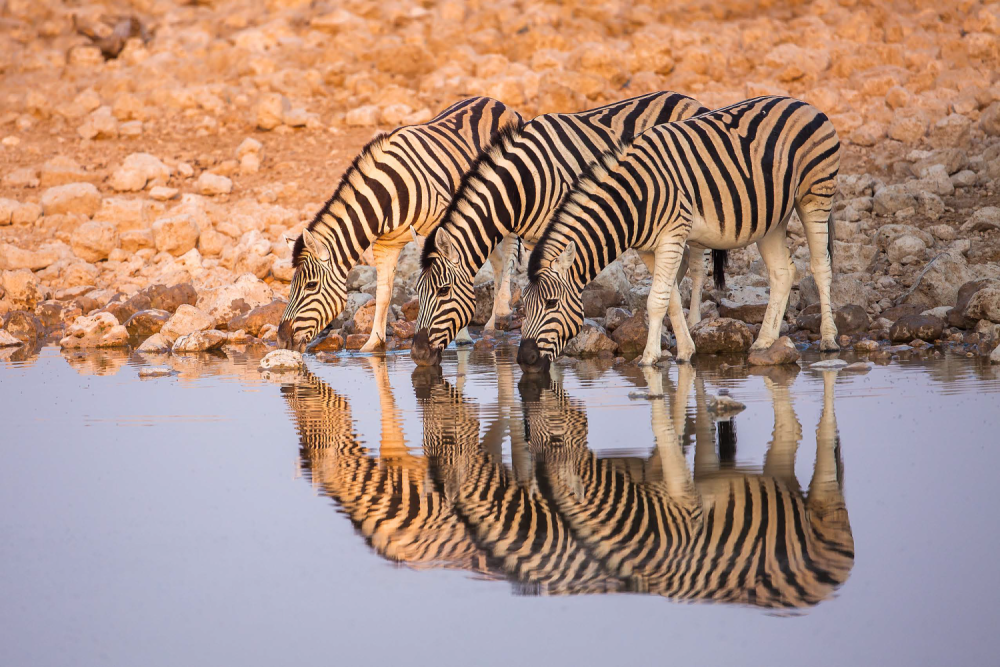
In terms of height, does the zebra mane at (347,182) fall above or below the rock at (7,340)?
above

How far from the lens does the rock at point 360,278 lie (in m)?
12.8

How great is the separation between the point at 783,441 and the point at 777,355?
3.37 m

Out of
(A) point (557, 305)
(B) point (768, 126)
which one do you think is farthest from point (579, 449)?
(B) point (768, 126)

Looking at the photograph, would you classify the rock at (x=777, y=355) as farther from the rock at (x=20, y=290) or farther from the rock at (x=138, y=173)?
the rock at (x=138, y=173)

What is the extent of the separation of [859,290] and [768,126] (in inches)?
99.3

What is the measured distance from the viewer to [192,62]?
20.8 metres

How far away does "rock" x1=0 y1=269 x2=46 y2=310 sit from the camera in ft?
45.4

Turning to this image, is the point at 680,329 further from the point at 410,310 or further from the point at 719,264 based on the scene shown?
the point at 410,310

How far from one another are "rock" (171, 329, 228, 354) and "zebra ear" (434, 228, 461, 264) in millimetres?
3597

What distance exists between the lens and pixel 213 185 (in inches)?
658

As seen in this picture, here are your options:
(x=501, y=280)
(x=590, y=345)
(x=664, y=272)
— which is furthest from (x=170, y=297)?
(x=664, y=272)

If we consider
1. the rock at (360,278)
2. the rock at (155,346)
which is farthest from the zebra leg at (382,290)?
the rock at (155,346)

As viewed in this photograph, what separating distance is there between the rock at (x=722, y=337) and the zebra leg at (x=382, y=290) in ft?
10.4

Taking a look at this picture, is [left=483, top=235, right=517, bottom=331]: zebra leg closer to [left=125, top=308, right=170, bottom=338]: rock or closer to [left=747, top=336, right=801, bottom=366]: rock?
[left=747, top=336, right=801, bottom=366]: rock
